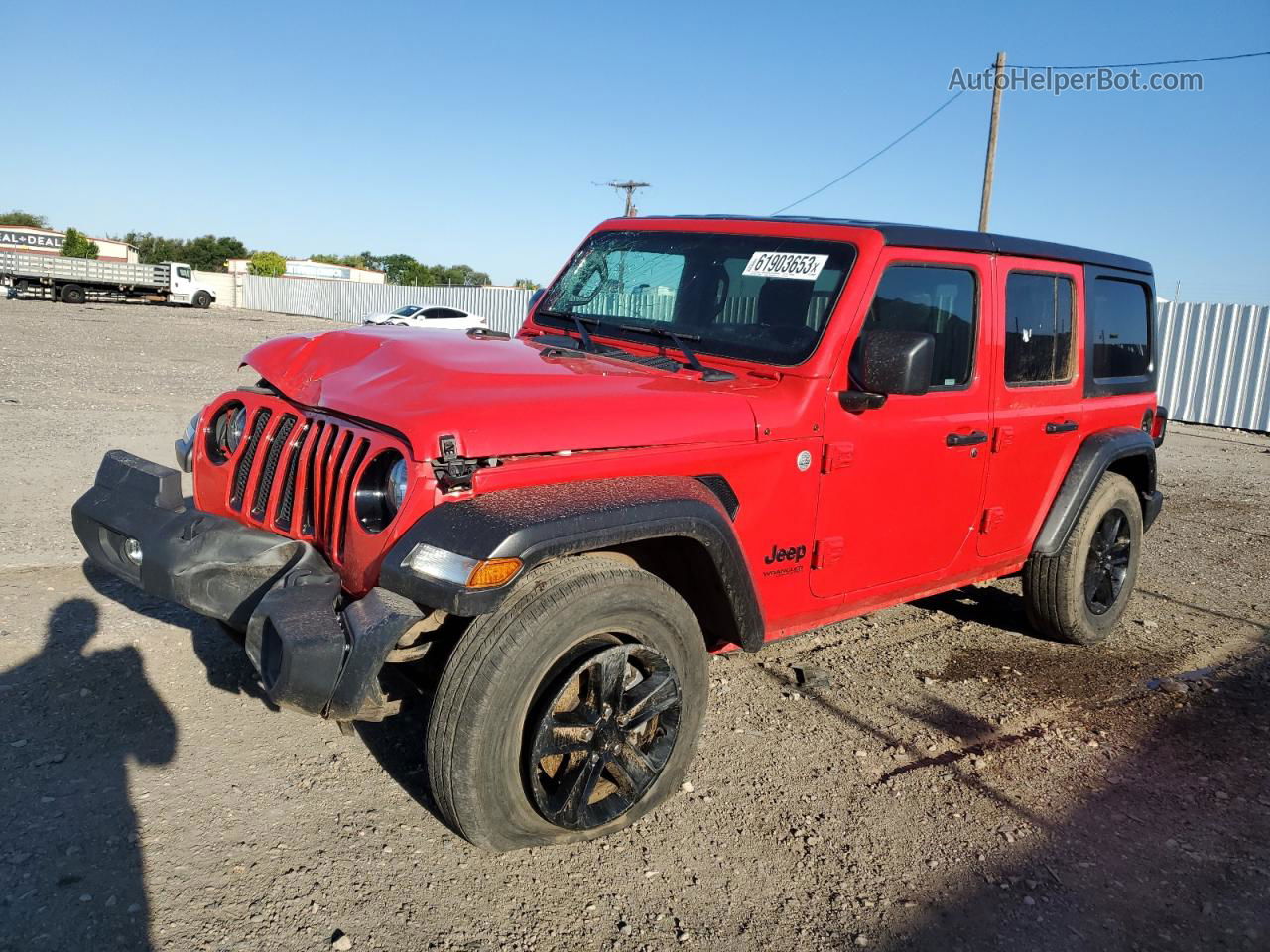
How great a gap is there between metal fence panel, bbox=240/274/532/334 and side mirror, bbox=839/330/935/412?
27229mm

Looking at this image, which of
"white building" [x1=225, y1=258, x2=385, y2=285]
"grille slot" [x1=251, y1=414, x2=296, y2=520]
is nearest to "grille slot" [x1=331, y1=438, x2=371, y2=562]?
"grille slot" [x1=251, y1=414, x2=296, y2=520]

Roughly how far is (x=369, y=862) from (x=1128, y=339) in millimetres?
4464

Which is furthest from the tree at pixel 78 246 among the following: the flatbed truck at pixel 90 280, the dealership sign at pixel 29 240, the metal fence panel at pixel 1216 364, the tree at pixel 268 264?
the metal fence panel at pixel 1216 364

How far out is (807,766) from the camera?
12.0ft

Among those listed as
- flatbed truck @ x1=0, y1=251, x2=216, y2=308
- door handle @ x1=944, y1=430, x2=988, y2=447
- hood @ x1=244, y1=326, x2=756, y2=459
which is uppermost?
flatbed truck @ x1=0, y1=251, x2=216, y2=308

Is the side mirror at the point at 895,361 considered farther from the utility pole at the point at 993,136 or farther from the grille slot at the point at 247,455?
the utility pole at the point at 993,136

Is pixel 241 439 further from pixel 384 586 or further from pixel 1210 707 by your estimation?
pixel 1210 707

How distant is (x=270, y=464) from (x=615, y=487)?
3.89 feet

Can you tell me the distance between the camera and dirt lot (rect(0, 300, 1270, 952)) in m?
2.67

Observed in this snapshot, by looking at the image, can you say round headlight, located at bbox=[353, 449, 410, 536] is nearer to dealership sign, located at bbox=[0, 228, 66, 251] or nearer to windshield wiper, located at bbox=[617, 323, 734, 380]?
windshield wiper, located at bbox=[617, 323, 734, 380]

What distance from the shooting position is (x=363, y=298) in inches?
1714

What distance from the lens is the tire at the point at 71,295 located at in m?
38.7

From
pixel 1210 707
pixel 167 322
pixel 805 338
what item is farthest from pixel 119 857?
pixel 167 322

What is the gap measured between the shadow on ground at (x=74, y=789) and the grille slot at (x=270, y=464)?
3.24 ft
